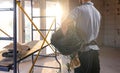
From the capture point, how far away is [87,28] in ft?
8.39

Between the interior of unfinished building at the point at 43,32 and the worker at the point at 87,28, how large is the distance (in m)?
0.47

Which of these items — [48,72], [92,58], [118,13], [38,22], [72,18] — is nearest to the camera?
[72,18]

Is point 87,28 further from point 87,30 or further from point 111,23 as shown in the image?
point 111,23

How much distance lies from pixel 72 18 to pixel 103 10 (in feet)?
24.3

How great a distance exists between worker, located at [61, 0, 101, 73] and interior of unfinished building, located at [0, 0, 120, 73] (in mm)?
470

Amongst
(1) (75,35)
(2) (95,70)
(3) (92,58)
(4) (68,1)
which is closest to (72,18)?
(1) (75,35)

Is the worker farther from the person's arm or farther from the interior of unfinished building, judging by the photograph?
the interior of unfinished building

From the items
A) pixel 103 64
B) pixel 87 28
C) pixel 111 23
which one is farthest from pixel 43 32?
pixel 87 28

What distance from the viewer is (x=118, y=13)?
9.01 meters

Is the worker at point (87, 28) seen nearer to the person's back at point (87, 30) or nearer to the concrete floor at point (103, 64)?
the person's back at point (87, 30)

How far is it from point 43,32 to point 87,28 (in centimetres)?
420

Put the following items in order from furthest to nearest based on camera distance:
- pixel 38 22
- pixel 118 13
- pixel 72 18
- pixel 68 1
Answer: pixel 118 13 < pixel 68 1 < pixel 38 22 < pixel 72 18

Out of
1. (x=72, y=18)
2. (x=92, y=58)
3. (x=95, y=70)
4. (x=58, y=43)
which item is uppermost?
(x=72, y=18)

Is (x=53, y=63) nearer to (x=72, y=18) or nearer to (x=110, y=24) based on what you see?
(x=72, y=18)
